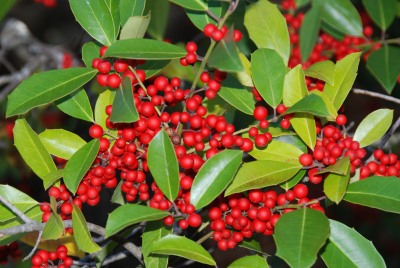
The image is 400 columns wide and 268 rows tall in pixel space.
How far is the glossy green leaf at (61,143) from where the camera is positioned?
1.34 m

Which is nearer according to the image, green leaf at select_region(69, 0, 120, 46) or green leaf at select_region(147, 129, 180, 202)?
green leaf at select_region(147, 129, 180, 202)

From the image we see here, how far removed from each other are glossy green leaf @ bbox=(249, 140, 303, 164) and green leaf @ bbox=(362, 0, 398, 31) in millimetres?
710

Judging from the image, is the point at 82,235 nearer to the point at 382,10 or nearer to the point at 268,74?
the point at 268,74

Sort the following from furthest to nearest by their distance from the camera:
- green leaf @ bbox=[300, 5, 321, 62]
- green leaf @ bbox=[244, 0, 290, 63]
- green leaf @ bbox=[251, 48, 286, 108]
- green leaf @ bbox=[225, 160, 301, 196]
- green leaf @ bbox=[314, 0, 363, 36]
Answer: green leaf @ bbox=[314, 0, 363, 36] < green leaf @ bbox=[244, 0, 290, 63] < green leaf @ bbox=[251, 48, 286, 108] < green leaf @ bbox=[225, 160, 301, 196] < green leaf @ bbox=[300, 5, 321, 62]

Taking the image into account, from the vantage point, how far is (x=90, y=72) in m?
1.29

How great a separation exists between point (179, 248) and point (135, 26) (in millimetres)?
441

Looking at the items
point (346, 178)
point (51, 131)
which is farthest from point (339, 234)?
point (51, 131)

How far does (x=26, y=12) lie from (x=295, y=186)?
426 cm

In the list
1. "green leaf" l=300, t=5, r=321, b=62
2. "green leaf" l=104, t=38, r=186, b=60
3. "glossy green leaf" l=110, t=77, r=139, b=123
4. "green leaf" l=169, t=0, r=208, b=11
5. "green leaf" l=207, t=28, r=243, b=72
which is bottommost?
"glossy green leaf" l=110, t=77, r=139, b=123

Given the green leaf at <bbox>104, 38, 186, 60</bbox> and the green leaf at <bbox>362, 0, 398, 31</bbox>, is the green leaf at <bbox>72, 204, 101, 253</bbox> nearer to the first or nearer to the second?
the green leaf at <bbox>104, 38, 186, 60</bbox>

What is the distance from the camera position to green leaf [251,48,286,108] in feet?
4.20

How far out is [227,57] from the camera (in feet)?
3.41

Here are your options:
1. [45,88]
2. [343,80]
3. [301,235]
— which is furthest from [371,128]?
[45,88]

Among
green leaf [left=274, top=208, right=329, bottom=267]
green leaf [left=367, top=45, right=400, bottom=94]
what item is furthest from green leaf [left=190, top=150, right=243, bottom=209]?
green leaf [left=367, top=45, right=400, bottom=94]
